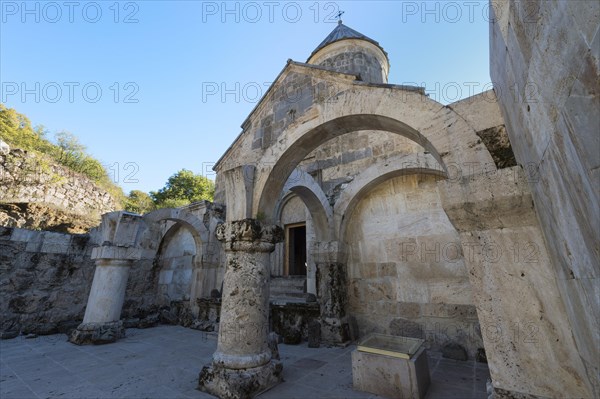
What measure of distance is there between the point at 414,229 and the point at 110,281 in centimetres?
585

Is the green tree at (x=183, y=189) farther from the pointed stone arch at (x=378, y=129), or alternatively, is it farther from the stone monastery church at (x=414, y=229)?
the pointed stone arch at (x=378, y=129)

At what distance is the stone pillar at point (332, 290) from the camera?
4.67m

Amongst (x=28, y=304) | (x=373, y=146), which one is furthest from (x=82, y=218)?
(x=373, y=146)

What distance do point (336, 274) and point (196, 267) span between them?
4090 millimetres

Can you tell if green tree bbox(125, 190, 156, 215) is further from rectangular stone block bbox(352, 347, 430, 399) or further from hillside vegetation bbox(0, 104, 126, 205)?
rectangular stone block bbox(352, 347, 430, 399)

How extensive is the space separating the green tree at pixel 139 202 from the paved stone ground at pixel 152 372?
17.9m

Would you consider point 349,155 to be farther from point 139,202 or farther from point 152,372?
point 139,202

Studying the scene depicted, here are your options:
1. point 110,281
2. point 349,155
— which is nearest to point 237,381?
point 110,281

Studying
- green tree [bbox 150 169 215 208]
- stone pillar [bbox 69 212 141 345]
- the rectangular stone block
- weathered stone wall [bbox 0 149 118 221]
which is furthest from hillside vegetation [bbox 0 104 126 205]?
the rectangular stone block

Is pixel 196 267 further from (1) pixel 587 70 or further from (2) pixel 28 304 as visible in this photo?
(1) pixel 587 70

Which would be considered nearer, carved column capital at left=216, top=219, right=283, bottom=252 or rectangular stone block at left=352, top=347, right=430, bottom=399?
rectangular stone block at left=352, top=347, right=430, bottom=399

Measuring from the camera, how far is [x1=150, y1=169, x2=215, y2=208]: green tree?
22578mm

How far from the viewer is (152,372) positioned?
326 cm

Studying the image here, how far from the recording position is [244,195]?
3373 millimetres
